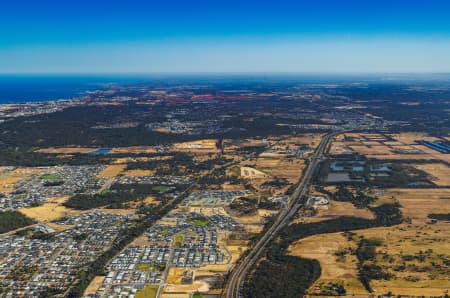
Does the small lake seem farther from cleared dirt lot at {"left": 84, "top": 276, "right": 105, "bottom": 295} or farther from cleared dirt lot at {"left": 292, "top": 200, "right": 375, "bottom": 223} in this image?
cleared dirt lot at {"left": 84, "top": 276, "right": 105, "bottom": 295}

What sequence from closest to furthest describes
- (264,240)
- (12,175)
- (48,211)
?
(264,240), (48,211), (12,175)

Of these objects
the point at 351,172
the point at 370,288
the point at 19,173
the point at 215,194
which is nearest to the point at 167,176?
the point at 215,194

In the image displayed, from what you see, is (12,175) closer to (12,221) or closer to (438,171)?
(12,221)

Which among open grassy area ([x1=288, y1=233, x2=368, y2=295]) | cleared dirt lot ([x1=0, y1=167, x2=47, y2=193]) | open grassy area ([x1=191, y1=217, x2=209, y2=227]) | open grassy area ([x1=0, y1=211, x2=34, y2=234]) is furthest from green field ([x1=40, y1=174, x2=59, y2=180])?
open grassy area ([x1=288, y1=233, x2=368, y2=295])

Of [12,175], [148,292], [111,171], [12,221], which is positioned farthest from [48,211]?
[148,292]

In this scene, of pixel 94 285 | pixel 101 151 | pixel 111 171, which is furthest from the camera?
pixel 101 151

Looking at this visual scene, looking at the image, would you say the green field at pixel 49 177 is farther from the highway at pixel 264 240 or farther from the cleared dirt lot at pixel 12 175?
the highway at pixel 264 240

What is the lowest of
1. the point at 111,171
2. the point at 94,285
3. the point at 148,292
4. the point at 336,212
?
the point at 148,292
